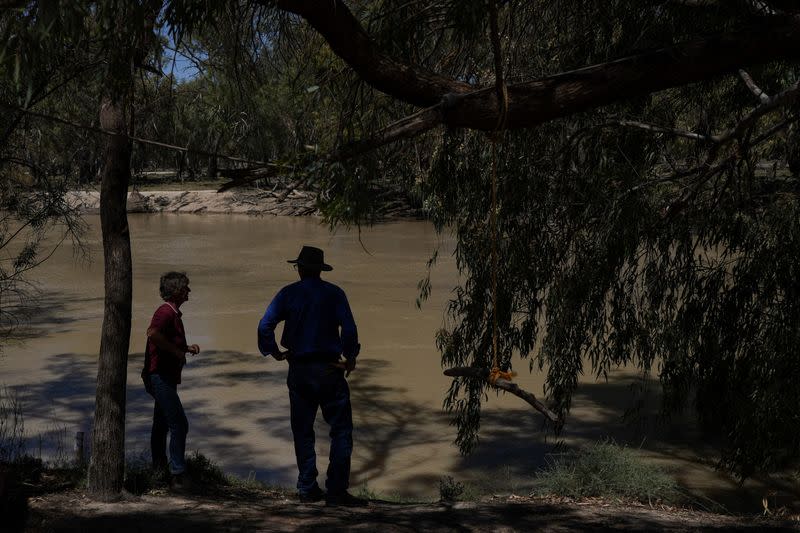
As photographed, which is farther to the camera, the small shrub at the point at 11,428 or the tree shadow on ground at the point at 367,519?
the small shrub at the point at 11,428

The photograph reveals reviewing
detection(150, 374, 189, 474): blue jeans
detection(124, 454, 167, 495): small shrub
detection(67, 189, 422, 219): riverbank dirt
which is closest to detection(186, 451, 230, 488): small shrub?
detection(124, 454, 167, 495): small shrub

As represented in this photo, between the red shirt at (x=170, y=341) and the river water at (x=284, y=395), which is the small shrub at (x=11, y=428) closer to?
the river water at (x=284, y=395)

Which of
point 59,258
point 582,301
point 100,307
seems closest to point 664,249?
point 582,301

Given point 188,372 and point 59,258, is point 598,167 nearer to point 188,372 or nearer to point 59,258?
point 188,372

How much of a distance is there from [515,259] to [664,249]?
1.14 meters

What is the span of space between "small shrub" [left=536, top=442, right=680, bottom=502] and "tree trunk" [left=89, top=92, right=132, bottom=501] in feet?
9.55

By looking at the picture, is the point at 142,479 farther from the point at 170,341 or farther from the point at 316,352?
the point at 316,352

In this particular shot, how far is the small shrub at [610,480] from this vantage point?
6.73 metres

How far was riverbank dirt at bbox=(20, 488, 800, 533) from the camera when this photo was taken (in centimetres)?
516

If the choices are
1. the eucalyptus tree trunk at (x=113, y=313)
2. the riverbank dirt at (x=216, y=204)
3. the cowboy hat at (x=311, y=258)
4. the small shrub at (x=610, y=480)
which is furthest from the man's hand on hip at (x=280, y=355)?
the riverbank dirt at (x=216, y=204)

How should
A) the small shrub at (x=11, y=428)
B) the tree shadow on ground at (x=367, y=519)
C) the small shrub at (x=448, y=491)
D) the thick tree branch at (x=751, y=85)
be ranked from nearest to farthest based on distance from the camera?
the tree shadow on ground at (x=367, y=519) → the small shrub at (x=448, y=491) → the small shrub at (x=11, y=428) → the thick tree branch at (x=751, y=85)

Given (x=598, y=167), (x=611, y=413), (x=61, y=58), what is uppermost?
(x=61, y=58)

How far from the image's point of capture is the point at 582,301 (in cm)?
780

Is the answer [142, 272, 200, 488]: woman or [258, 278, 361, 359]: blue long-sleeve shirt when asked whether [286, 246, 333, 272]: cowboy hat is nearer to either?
[258, 278, 361, 359]: blue long-sleeve shirt
